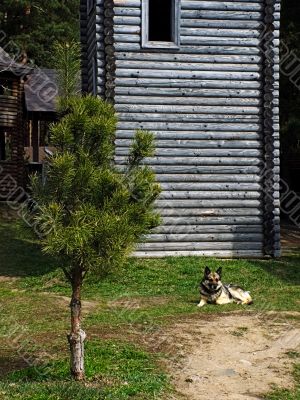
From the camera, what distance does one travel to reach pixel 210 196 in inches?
648

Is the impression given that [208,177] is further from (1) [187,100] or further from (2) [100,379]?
(2) [100,379]

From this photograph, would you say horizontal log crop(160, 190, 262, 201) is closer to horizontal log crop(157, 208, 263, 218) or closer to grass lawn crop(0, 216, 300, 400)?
horizontal log crop(157, 208, 263, 218)

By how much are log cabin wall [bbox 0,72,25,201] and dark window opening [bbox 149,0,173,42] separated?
12.3m

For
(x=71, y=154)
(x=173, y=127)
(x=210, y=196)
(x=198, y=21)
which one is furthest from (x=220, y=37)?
(x=71, y=154)

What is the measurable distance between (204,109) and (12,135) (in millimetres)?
16611

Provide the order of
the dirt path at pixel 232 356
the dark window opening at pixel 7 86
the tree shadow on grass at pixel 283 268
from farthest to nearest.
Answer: the dark window opening at pixel 7 86, the tree shadow on grass at pixel 283 268, the dirt path at pixel 232 356

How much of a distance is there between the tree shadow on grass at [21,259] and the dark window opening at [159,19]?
25.3 ft

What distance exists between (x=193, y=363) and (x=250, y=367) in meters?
0.76

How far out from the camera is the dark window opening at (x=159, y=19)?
64.3ft

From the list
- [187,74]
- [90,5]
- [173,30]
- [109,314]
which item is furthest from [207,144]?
[109,314]

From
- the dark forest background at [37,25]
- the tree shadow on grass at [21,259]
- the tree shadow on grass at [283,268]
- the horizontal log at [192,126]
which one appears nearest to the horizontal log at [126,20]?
the horizontal log at [192,126]

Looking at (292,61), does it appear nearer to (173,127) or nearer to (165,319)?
(173,127)

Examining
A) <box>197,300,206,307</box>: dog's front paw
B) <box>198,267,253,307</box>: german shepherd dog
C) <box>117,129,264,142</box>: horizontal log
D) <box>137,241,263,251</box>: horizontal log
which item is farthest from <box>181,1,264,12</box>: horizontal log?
<box>197,300,206,307</box>: dog's front paw

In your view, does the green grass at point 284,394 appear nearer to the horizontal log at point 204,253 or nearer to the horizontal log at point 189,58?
the horizontal log at point 204,253
